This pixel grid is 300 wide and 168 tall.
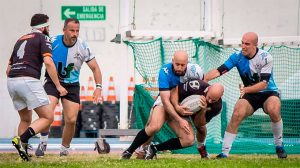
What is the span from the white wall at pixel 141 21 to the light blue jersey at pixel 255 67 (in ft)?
34.3

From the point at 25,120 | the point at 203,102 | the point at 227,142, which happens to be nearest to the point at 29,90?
the point at 25,120

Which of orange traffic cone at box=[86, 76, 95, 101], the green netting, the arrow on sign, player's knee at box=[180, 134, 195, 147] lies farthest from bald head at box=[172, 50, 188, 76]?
the arrow on sign

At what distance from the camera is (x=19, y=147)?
12469 millimetres

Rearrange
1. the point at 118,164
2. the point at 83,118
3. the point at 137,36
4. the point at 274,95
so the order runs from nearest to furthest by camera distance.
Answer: the point at 118,164, the point at 274,95, the point at 137,36, the point at 83,118

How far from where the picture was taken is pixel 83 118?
2391 cm

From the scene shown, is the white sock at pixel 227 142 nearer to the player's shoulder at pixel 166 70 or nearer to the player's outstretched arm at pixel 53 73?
the player's shoulder at pixel 166 70

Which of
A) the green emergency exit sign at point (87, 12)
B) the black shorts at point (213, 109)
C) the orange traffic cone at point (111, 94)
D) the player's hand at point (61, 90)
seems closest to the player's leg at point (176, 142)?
the black shorts at point (213, 109)

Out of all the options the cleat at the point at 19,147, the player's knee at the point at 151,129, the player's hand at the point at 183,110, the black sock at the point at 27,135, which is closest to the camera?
the cleat at the point at 19,147

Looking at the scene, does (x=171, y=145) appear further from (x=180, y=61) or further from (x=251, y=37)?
(x=251, y=37)

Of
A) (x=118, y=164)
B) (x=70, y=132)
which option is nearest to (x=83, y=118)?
(x=70, y=132)

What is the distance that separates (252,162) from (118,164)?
1.84 m

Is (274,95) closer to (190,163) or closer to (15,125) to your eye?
(190,163)

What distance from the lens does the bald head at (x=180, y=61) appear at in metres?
12.8

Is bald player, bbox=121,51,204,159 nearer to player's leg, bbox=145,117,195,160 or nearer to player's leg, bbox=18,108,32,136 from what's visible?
player's leg, bbox=145,117,195,160
